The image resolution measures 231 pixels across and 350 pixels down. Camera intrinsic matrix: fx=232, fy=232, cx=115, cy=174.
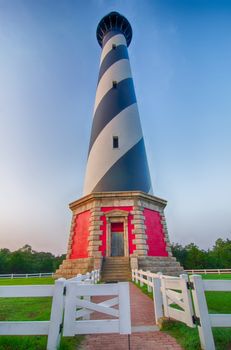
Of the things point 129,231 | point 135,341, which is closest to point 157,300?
point 135,341

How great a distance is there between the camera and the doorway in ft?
44.2

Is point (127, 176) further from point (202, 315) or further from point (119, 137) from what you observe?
point (202, 315)

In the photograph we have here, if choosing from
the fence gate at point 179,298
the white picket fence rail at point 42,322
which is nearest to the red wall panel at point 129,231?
the fence gate at point 179,298

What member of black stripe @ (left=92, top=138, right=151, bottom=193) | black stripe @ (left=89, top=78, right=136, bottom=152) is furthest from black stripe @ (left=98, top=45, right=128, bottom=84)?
black stripe @ (left=92, top=138, right=151, bottom=193)

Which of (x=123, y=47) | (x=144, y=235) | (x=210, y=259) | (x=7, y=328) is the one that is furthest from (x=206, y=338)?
(x=210, y=259)

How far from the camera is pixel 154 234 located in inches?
562

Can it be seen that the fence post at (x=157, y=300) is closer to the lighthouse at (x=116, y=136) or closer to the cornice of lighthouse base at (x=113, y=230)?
the cornice of lighthouse base at (x=113, y=230)

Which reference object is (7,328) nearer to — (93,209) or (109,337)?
(109,337)

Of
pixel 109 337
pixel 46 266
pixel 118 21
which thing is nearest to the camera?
pixel 109 337

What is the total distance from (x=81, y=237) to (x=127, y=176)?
489 centimetres

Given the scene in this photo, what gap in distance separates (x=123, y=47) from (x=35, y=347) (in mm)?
23662

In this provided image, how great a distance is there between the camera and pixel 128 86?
63.0ft

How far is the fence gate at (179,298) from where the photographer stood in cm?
353

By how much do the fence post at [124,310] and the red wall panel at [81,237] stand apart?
10.5 metres
